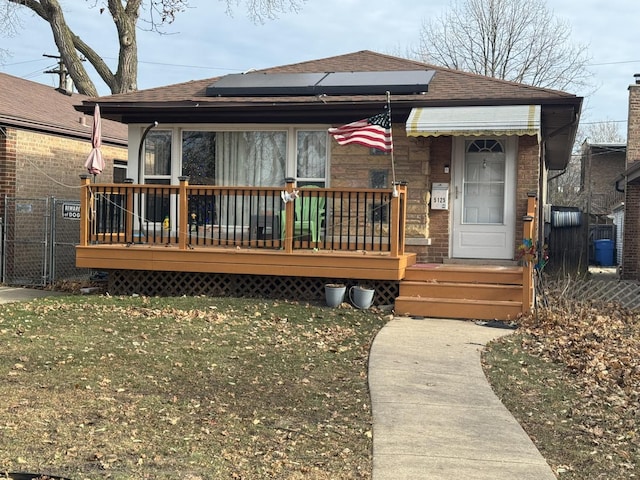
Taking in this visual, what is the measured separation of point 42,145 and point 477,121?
30.8 ft

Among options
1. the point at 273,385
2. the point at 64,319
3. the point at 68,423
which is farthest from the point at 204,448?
the point at 64,319

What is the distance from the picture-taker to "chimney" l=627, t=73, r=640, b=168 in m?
18.6

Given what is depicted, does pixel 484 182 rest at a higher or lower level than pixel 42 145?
lower

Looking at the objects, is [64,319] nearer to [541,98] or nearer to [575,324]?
[575,324]

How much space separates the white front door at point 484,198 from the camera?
431 inches

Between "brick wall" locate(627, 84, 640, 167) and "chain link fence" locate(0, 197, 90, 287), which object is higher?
"brick wall" locate(627, 84, 640, 167)

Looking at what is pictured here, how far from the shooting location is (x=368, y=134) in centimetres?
951

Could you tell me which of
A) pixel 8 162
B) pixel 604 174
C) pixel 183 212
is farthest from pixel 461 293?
pixel 604 174

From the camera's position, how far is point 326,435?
472cm

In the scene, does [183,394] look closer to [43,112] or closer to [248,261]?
[248,261]

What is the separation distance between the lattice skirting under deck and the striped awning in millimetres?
2394

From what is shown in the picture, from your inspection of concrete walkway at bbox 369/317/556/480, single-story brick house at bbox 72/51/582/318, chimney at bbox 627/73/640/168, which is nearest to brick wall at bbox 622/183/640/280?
chimney at bbox 627/73/640/168

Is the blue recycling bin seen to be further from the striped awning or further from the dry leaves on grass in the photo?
the striped awning

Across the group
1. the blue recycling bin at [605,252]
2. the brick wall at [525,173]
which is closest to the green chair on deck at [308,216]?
the brick wall at [525,173]
